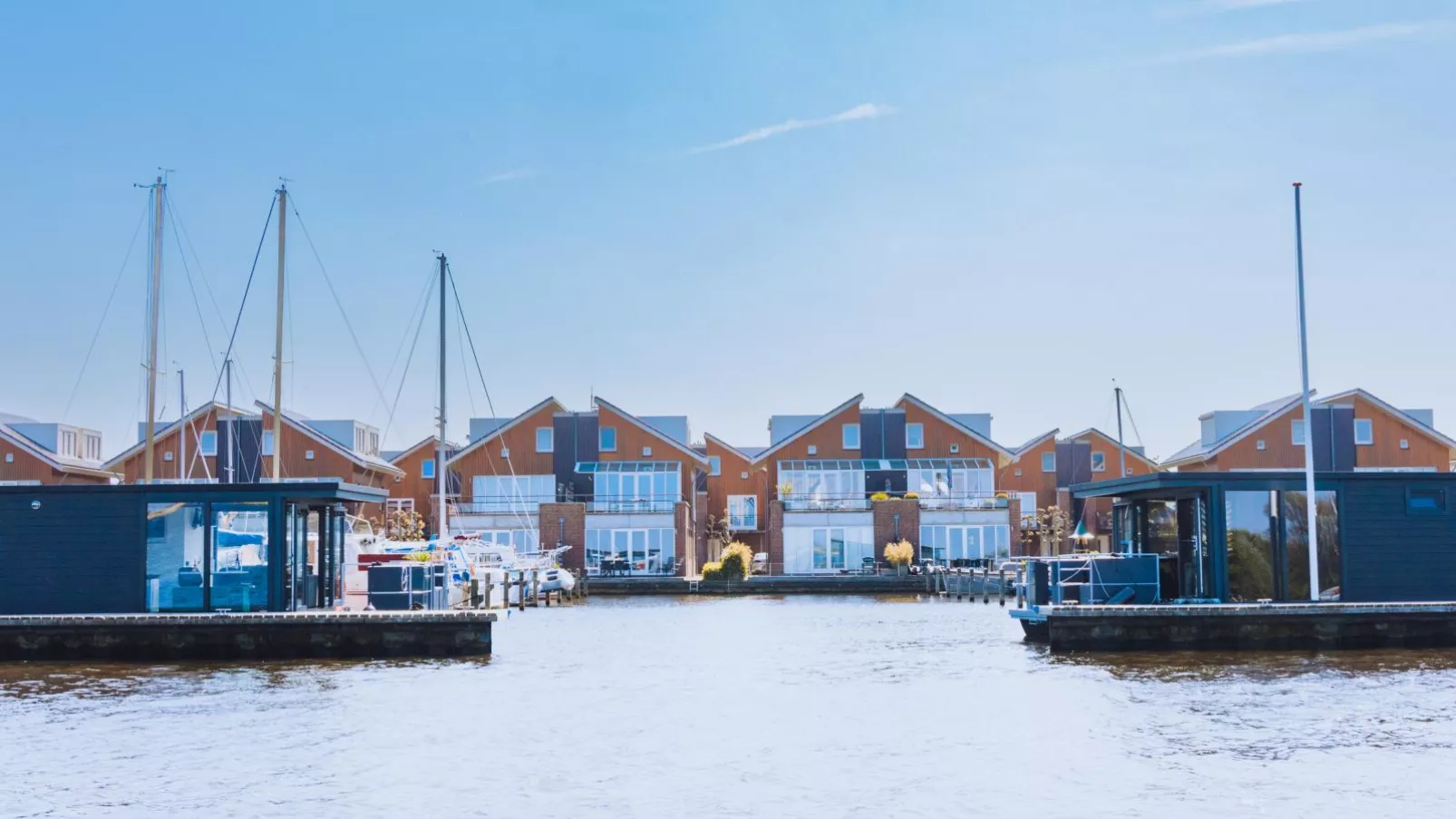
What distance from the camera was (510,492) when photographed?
67.9 meters

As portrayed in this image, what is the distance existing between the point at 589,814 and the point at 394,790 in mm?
2638

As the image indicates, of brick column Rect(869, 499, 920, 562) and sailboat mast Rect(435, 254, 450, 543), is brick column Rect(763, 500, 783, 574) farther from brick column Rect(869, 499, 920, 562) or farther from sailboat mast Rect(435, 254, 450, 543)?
sailboat mast Rect(435, 254, 450, 543)

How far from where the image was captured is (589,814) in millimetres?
15648

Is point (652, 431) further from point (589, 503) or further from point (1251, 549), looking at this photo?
point (1251, 549)

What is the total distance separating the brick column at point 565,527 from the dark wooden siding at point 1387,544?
38647 mm

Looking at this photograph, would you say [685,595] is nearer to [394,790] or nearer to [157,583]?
[157,583]

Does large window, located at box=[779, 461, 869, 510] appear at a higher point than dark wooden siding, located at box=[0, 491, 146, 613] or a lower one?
higher

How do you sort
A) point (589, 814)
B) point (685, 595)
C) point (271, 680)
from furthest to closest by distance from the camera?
point (685, 595), point (271, 680), point (589, 814)

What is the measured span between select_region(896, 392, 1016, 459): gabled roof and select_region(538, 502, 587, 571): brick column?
17.4 metres

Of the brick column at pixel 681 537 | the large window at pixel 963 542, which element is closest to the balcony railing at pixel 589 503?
the brick column at pixel 681 537

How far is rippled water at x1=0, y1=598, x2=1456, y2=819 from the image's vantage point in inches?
639

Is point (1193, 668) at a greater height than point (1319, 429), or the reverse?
point (1319, 429)

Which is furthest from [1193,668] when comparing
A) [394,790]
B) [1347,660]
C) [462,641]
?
[394,790]

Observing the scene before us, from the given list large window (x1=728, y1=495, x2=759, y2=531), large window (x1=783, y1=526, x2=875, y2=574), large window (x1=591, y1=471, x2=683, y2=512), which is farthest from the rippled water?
large window (x1=728, y1=495, x2=759, y2=531)
